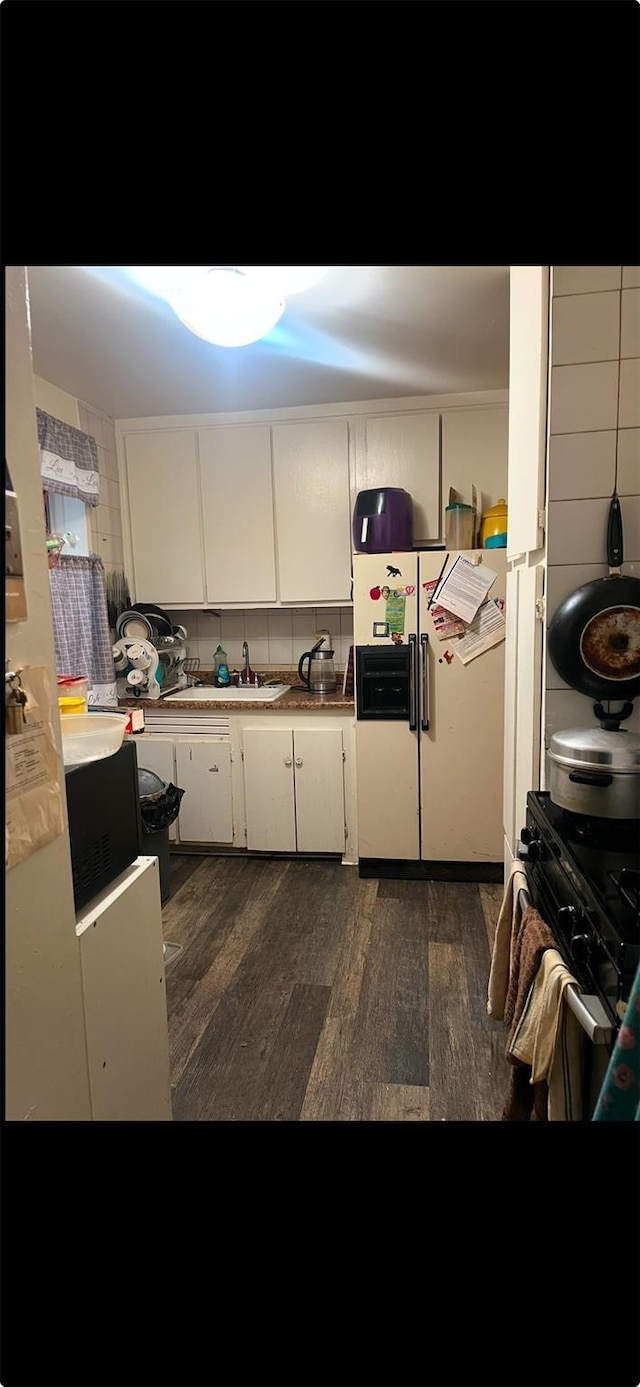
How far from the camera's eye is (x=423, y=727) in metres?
2.68

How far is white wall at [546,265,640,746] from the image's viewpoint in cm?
136

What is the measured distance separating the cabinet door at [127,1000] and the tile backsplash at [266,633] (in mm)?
2290

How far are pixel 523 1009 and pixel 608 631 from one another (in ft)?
2.76

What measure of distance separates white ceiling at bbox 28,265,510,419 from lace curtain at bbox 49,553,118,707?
843 mm

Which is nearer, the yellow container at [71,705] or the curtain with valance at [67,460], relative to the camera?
the yellow container at [71,705]

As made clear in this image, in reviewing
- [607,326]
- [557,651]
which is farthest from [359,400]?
[557,651]

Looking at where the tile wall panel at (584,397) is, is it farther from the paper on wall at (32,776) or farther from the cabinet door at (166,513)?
the cabinet door at (166,513)

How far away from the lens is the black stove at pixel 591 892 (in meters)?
0.84

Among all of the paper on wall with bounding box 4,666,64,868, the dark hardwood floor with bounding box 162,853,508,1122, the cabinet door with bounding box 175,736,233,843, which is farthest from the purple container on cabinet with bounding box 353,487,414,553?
the paper on wall with bounding box 4,666,64,868

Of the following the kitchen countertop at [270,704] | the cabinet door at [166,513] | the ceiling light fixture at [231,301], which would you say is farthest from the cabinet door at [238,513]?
the ceiling light fixture at [231,301]

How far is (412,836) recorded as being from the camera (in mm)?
2775
